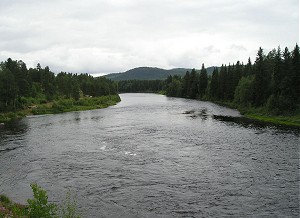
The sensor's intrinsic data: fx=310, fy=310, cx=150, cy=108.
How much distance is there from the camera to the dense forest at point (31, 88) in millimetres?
91312

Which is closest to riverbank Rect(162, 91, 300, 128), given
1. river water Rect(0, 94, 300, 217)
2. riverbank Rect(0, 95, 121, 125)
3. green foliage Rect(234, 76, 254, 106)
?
green foliage Rect(234, 76, 254, 106)

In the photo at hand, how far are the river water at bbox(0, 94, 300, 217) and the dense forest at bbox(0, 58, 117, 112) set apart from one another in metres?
36.4

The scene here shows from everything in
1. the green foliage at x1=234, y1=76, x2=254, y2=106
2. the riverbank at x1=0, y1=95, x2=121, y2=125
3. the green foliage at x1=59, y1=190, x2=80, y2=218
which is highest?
the green foliage at x1=234, y1=76, x2=254, y2=106

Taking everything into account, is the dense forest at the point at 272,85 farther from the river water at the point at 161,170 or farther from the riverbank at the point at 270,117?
the river water at the point at 161,170

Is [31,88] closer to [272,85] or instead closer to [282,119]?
[272,85]

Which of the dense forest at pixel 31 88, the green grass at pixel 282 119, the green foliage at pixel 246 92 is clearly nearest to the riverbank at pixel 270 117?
the green grass at pixel 282 119

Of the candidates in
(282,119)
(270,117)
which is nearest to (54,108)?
(270,117)

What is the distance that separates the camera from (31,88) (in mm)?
124375

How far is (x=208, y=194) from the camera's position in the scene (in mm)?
26844

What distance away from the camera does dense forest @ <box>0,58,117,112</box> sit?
91.3 meters

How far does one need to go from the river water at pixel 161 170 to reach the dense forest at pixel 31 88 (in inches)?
1434

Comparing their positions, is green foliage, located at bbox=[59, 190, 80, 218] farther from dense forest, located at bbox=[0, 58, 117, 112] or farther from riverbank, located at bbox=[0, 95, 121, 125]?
dense forest, located at bbox=[0, 58, 117, 112]

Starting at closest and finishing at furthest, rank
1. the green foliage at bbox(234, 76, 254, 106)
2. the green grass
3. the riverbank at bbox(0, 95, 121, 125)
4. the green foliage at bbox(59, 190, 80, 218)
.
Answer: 1. the green foliage at bbox(59, 190, 80, 218)
2. the green grass
3. the riverbank at bbox(0, 95, 121, 125)
4. the green foliage at bbox(234, 76, 254, 106)

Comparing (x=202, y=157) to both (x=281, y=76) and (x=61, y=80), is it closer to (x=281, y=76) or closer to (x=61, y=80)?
(x=281, y=76)
